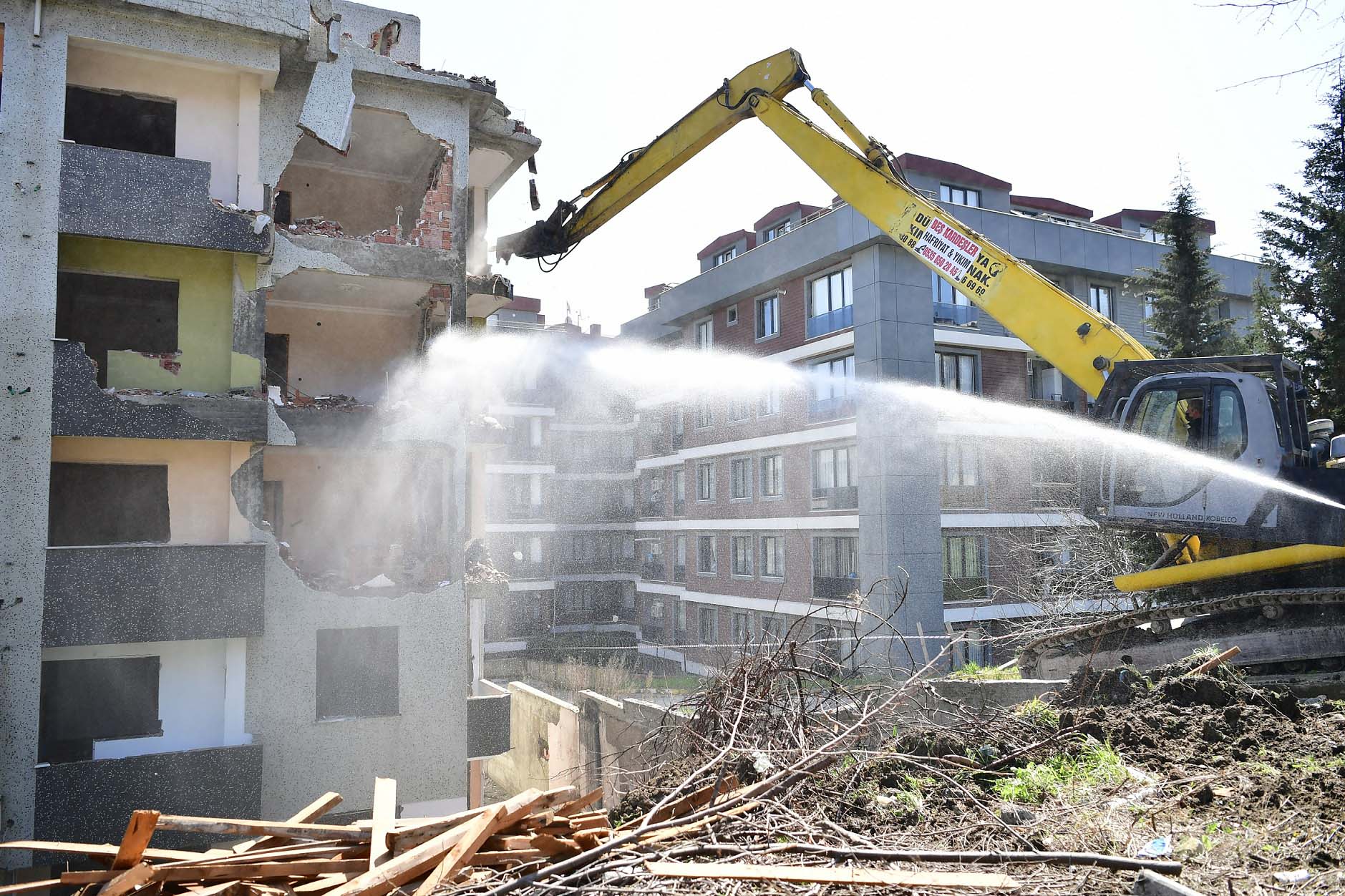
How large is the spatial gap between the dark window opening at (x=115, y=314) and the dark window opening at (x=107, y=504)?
50.5 inches

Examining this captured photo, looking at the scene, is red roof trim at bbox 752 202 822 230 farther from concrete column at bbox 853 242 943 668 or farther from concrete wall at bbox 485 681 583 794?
concrete wall at bbox 485 681 583 794

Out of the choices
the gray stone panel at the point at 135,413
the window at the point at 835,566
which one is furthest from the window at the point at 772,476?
the gray stone panel at the point at 135,413

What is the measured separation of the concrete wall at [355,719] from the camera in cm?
1312

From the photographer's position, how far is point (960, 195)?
1144 inches

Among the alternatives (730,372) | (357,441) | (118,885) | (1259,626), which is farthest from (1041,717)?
(730,372)

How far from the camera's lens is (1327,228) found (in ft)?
64.6

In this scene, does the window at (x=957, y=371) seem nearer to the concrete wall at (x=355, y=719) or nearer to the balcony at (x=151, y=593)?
the concrete wall at (x=355, y=719)

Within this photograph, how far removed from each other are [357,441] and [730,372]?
2388cm

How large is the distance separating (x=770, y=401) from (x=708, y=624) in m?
9.35

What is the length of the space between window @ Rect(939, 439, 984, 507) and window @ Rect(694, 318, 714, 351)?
11.1m

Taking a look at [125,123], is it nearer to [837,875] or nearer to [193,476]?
[193,476]

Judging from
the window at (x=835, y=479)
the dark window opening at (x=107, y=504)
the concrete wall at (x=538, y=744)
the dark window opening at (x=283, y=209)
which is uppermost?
the dark window opening at (x=283, y=209)

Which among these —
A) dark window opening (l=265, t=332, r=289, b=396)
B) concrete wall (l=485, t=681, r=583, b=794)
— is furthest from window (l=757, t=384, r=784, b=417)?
dark window opening (l=265, t=332, r=289, b=396)

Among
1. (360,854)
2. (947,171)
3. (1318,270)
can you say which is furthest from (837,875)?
(947,171)
